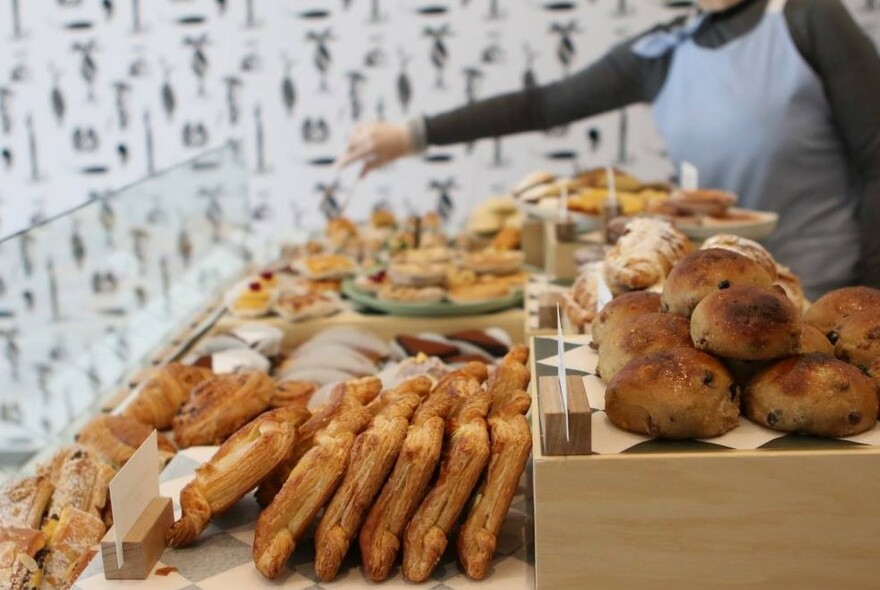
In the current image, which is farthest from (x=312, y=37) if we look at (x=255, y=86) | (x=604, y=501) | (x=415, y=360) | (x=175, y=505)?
(x=604, y=501)

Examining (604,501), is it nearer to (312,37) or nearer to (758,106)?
(758,106)

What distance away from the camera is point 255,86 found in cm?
629

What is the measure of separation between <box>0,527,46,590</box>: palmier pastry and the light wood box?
2.86ft

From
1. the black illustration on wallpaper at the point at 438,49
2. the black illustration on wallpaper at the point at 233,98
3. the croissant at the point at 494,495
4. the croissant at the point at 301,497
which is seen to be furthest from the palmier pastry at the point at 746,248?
the black illustration on wallpaper at the point at 233,98

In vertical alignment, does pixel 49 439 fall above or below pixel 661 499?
below

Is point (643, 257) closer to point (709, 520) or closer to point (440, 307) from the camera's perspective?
point (709, 520)

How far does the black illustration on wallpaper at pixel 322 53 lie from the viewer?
243 inches

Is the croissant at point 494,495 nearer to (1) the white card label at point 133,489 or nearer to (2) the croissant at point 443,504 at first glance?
(2) the croissant at point 443,504

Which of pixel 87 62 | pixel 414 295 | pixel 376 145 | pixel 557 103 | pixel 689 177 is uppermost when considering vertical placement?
pixel 87 62

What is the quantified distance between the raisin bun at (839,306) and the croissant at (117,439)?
54.0 inches

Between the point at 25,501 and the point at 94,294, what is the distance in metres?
0.95

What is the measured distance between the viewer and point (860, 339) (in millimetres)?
1472

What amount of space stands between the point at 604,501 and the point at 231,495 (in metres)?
0.64

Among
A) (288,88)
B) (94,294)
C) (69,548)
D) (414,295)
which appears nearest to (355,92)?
(288,88)
